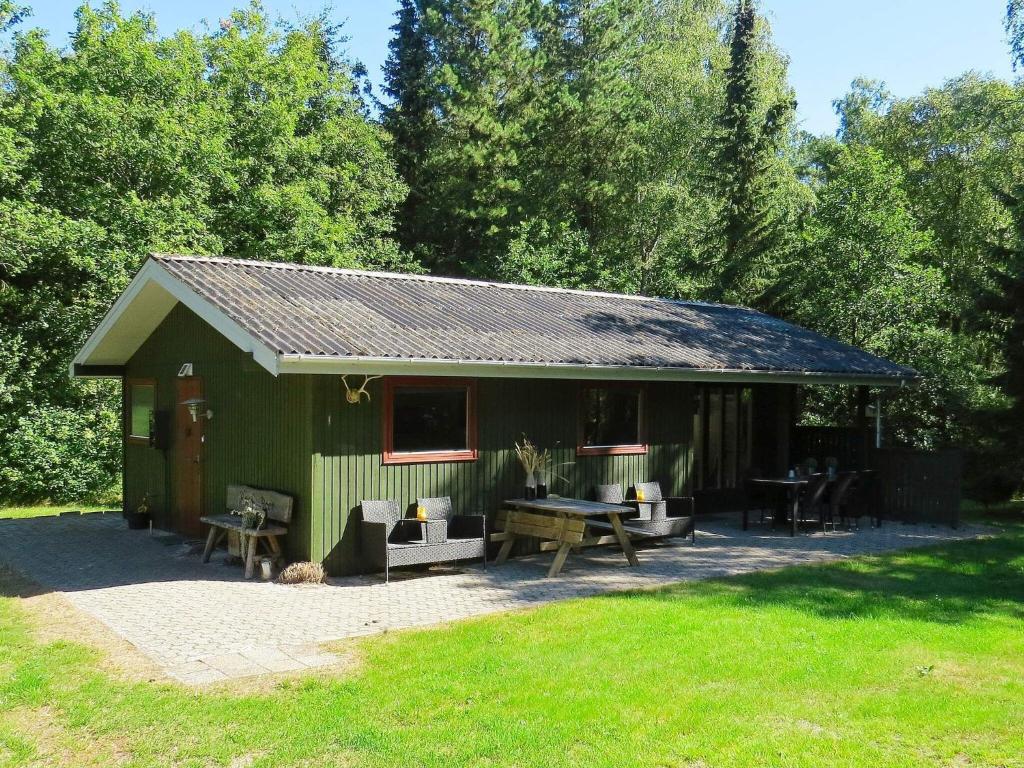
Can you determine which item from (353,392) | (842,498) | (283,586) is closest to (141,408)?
(353,392)

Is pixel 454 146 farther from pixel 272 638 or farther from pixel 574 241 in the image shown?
pixel 272 638

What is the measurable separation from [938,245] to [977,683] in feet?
74.3

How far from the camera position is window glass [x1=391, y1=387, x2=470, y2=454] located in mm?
9398

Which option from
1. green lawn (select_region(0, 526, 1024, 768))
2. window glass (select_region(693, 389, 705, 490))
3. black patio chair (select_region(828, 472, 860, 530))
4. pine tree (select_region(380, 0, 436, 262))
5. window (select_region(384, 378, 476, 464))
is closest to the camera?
green lawn (select_region(0, 526, 1024, 768))

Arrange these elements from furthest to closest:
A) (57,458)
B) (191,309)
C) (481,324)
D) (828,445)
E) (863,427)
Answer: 1. (57,458)
2. (828,445)
3. (863,427)
4. (481,324)
5. (191,309)

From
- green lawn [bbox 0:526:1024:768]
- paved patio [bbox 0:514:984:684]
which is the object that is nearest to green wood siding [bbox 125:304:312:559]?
paved patio [bbox 0:514:984:684]

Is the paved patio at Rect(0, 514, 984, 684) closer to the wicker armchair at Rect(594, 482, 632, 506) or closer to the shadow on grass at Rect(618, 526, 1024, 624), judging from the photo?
the shadow on grass at Rect(618, 526, 1024, 624)

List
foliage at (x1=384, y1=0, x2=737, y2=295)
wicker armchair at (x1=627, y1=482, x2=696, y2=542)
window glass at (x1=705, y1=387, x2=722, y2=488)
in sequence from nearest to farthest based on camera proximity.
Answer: wicker armchair at (x1=627, y1=482, x2=696, y2=542) < window glass at (x1=705, y1=387, x2=722, y2=488) < foliage at (x1=384, y1=0, x2=737, y2=295)

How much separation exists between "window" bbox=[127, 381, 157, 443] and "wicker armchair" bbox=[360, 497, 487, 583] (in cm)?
486

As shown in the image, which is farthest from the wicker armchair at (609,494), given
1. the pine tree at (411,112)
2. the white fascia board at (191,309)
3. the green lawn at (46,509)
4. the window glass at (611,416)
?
the pine tree at (411,112)

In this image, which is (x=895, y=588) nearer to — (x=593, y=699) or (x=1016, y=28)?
(x=593, y=699)

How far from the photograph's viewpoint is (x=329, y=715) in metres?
4.96

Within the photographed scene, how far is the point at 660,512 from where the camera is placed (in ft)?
36.0

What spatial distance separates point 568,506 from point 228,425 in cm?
421
